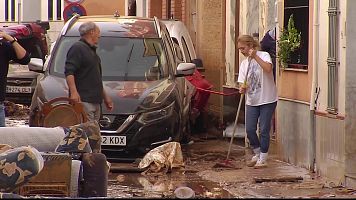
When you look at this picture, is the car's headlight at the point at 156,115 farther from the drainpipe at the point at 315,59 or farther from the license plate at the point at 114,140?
the drainpipe at the point at 315,59

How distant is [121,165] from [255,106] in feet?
6.26

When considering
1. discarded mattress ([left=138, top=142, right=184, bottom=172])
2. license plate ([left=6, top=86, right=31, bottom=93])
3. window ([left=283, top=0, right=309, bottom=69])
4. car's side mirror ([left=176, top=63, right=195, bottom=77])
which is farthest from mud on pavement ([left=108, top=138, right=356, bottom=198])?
license plate ([left=6, top=86, right=31, bottom=93])

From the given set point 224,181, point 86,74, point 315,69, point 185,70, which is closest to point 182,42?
point 185,70

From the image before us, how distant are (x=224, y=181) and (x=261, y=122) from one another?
163 centimetres

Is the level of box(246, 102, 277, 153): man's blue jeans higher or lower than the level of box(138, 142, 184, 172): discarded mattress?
higher

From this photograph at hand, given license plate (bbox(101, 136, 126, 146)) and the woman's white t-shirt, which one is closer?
the woman's white t-shirt

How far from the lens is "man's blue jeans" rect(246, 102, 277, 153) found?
14.5 metres

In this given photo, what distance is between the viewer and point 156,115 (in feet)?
48.6

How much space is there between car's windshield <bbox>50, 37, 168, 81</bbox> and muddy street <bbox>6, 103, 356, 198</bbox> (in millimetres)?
1381

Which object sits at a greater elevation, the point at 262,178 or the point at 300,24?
the point at 300,24

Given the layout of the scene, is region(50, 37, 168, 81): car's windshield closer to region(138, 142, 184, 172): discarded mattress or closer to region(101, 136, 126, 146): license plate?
region(101, 136, 126, 146): license plate

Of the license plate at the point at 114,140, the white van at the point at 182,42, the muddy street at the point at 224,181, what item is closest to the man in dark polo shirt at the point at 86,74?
the license plate at the point at 114,140

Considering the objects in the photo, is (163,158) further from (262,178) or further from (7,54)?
(7,54)

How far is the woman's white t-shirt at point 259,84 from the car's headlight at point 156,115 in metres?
1.11
